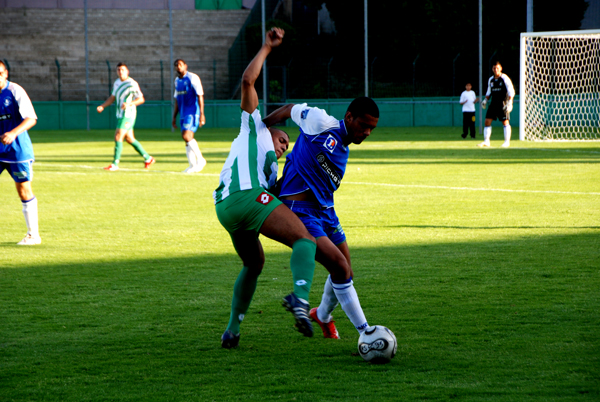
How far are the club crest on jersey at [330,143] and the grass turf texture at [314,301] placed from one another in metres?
1.25

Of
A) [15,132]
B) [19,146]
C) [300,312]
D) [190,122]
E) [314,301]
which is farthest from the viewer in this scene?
[190,122]

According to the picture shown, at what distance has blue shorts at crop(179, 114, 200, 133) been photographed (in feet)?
51.2

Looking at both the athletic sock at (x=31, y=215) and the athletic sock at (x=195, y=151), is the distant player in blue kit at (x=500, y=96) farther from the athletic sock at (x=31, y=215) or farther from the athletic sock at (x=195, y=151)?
the athletic sock at (x=31, y=215)

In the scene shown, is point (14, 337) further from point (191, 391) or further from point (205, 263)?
point (205, 263)

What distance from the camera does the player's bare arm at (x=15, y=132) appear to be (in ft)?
25.7

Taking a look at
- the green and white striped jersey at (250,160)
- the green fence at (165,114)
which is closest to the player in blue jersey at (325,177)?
the green and white striped jersey at (250,160)

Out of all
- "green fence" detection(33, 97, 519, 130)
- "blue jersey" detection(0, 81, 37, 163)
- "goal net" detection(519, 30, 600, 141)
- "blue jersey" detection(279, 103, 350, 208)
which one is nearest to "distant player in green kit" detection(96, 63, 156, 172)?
"blue jersey" detection(0, 81, 37, 163)

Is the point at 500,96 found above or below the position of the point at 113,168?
A: above

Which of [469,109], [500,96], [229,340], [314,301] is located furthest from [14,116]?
[469,109]

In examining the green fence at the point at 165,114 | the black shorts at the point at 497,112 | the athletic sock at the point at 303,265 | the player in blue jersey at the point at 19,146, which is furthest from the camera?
the green fence at the point at 165,114

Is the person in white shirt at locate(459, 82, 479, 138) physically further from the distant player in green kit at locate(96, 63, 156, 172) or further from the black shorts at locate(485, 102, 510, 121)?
the distant player in green kit at locate(96, 63, 156, 172)

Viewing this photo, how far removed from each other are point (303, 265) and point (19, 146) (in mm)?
5130

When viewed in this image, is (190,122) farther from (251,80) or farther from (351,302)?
(351,302)

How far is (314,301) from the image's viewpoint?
573cm
